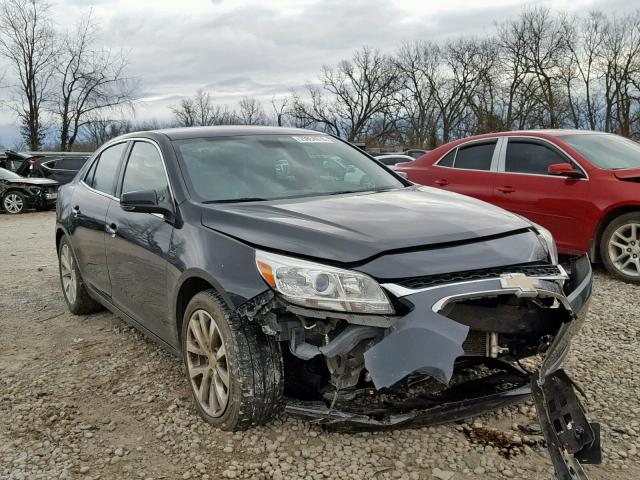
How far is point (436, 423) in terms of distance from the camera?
2416 mm

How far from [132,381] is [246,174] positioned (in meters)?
1.47

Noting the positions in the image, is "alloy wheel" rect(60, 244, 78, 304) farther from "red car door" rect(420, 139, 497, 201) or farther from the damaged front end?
"red car door" rect(420, 139, 497, 201)

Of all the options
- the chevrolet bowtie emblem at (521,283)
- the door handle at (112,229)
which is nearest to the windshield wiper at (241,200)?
the door handle at (112,229)

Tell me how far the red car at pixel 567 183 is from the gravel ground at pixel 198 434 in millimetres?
1806

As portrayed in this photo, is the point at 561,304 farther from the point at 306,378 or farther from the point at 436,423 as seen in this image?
the point at 306,378

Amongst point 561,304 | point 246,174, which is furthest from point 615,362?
point 246,174

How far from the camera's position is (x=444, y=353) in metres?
2.21

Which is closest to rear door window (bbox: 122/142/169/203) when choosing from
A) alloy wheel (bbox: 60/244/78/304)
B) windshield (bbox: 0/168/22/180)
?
alloy wheel (bbox: 60/244/78/304)

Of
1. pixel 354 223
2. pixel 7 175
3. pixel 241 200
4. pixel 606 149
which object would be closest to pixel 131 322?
pixel 241 200

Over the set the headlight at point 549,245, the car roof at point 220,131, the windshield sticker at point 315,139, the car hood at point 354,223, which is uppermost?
the car roof at point 220,131

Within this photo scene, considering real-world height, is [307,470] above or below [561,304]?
below

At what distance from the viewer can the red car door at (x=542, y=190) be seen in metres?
5.95

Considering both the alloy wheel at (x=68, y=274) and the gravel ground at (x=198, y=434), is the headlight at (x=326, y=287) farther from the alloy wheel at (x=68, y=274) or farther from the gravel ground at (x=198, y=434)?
the alloy wheel at (x=68, y=274)

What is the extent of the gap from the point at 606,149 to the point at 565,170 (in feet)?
2.64
